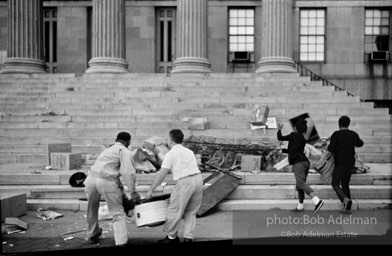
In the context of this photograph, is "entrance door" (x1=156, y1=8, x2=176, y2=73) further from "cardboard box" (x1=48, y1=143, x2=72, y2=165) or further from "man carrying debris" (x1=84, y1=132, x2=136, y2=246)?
"man carrying debris" (x1=84, y1=132, x2=136, y2=246)

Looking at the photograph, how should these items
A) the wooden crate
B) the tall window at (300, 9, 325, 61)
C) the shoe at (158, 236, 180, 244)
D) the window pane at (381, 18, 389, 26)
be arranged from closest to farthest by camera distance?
the shoe at (158, 236, 180, 244)
the wooden crate
the tall window at (300, 9, 325, 61)
the window pane at (381, 18, 389, 26)

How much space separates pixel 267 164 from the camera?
10109 mm

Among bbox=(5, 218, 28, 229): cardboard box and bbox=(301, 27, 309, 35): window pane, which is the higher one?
bbox=(301, 27, 309, 35): window pane

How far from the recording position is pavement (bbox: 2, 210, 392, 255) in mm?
6562

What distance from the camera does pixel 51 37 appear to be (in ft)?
77.5

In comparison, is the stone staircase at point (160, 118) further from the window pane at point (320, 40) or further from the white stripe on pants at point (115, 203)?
the window pane at point (320, 40)

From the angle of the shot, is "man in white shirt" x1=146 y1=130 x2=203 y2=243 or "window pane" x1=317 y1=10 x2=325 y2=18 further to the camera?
"window pane" x1=317 y1=10 x2=325 y2=18

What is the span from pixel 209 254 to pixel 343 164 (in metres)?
3.45

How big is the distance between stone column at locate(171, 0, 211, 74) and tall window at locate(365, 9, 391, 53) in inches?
426

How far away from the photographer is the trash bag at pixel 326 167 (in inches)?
344

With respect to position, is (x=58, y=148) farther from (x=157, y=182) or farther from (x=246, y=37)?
(x=246, y=37)

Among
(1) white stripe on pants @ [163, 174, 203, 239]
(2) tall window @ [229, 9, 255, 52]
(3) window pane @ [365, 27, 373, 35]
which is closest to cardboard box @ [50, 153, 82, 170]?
(1) white stripe on pants @ [163, 174, 203, 239]

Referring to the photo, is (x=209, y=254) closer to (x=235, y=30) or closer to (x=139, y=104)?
(x=139, y=104)

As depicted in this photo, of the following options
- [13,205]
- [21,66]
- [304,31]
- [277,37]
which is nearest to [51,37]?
[21,66]
